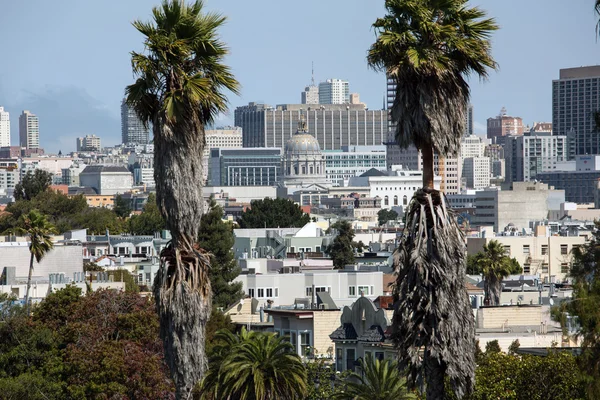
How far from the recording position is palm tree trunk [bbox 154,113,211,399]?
22.7 meters

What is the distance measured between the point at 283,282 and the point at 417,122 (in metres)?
50.3

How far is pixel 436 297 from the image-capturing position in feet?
65.5

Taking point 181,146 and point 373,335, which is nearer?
point 181,146

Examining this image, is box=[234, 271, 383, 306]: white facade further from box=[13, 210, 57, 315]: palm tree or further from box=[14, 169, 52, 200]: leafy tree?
box=[14, 169, 52, 200]: leafy tree

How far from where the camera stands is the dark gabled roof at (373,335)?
37531 millimetres

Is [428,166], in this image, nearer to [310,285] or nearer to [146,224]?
[310,285]

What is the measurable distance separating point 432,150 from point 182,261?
431 centimetres

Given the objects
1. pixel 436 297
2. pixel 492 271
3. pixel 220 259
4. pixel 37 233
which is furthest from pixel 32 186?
pixel 436 297

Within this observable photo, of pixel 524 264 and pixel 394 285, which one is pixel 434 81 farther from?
pixel 524 264

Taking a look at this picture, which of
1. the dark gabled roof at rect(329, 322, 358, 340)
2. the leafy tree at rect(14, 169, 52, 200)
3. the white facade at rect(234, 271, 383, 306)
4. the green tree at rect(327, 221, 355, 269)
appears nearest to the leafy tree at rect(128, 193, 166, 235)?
the leafy tree at rect(14, 169, 52, 200)

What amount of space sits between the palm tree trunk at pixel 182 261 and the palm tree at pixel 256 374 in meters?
3.46

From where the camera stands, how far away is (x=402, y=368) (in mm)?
20453

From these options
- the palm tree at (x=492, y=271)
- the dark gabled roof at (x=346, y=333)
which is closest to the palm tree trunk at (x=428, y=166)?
the dark gabled roof at (x=346, y=333)

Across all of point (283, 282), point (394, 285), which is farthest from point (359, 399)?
point (283, 282)
